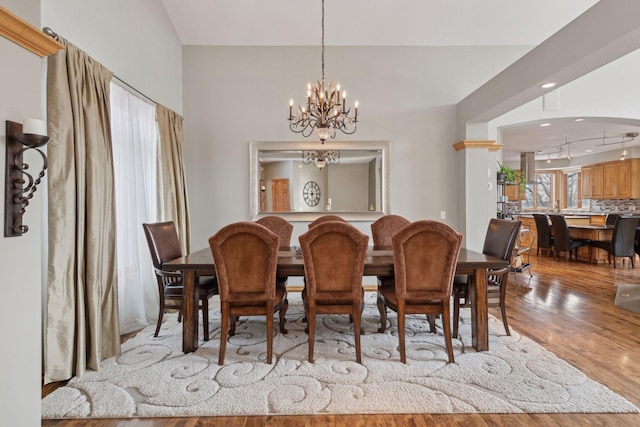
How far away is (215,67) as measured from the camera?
4613 mm

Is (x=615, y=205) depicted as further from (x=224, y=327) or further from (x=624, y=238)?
(x=224, y=327)

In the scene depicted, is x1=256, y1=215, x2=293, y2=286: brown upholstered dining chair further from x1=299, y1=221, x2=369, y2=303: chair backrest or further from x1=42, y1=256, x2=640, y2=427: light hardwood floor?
x1=42, y1=256, x2=640, y2=427: light hardwood floor

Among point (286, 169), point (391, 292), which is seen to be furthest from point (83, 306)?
point (286, 169)

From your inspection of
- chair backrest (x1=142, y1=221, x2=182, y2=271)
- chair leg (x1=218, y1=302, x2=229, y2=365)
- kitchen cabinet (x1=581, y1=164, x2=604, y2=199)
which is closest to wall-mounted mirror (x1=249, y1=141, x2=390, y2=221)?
chair backrest (x1=142, y1=221, x2=182, y2=271)

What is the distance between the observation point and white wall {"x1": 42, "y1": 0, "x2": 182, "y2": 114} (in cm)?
254

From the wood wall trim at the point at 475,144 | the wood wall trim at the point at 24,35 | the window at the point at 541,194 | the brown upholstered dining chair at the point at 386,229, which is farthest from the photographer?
the window at the point at 541,194

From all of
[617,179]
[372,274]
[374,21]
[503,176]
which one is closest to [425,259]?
[372,274]

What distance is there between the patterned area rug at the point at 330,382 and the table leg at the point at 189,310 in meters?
0.10

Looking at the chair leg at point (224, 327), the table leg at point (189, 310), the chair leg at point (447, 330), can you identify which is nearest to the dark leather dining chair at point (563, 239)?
the chair leg at point (447, 330)

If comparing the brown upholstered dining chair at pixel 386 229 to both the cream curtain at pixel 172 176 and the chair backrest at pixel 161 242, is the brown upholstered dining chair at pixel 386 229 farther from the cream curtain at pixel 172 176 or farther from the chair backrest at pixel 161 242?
the cream curtain at pixel 172 176

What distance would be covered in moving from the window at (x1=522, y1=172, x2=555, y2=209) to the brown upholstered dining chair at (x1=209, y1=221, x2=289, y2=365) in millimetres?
10940

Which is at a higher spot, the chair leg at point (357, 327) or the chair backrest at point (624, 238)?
the chair backrest at point (624, 238)

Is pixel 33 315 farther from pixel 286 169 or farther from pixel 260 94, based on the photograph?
pixel 260 94

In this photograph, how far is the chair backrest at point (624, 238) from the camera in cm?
564
